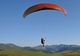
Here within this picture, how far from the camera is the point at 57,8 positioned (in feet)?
118

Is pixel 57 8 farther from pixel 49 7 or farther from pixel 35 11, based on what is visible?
pixel 35 11

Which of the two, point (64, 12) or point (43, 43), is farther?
point (43, 43)

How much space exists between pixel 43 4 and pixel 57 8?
9.74ft

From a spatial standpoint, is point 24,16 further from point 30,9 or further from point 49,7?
point 49,7

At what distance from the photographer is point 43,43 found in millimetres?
38125

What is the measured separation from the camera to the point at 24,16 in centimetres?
3747

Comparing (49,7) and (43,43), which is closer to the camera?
(49,7)

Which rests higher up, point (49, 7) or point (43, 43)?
point (49, 7)

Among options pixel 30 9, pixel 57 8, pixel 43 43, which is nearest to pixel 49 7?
pixel 57 8

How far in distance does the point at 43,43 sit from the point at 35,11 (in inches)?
250

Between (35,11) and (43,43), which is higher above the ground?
(35,11)

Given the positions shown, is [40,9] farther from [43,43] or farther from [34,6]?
[43,43]

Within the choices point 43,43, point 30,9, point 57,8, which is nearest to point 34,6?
point 30,9

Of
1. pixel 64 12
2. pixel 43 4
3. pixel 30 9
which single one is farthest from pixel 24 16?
pixel 64 12
